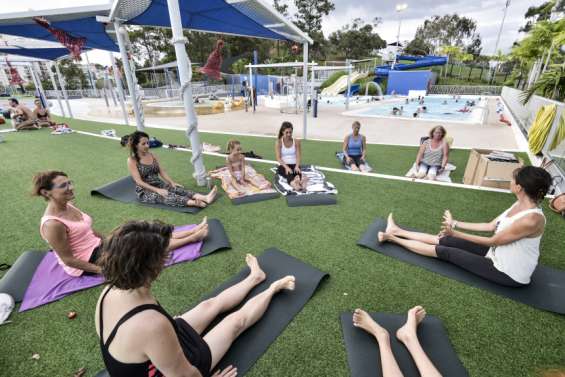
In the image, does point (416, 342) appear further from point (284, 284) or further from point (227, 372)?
point (227, 372)

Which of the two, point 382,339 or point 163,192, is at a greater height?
point 163,192

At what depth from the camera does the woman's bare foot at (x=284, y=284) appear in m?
2.39

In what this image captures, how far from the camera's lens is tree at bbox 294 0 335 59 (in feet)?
139

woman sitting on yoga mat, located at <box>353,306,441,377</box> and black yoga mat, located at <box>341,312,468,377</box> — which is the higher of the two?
woman sitting on yoga mat, located at <box>353,306,441,377</box>

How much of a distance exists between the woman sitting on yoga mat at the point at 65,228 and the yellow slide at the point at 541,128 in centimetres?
802

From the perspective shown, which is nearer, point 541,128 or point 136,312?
point 136,312

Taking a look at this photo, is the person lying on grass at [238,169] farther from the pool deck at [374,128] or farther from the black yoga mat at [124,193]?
the pool deck at [374,128]

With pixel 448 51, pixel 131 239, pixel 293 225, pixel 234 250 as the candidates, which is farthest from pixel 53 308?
pixel 448 51

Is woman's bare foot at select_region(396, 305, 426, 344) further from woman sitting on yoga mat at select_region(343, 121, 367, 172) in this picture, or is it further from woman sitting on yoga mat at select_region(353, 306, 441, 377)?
woman sitting on yoga mat at select_region(343, 121, 367, 172)

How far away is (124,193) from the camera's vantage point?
4.61m

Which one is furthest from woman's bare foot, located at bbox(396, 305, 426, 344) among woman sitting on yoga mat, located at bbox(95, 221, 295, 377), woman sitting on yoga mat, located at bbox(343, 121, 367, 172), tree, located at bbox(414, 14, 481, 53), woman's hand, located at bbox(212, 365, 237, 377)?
tree, located at bbox(414, 14, 481, 53)

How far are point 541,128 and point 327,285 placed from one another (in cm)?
631

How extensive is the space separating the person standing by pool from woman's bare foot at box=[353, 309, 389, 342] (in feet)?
12.9

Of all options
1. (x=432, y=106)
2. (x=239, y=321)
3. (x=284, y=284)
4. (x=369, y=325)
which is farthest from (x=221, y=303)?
(x=432, y=106)
